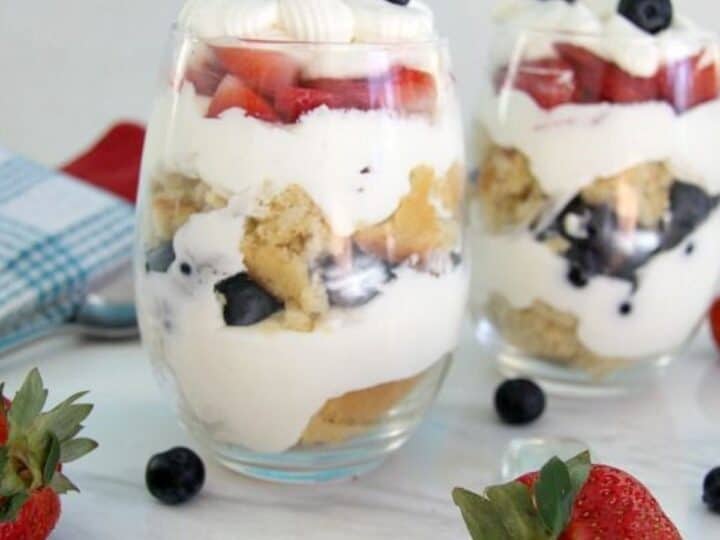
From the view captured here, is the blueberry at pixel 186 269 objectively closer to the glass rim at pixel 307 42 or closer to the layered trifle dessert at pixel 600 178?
the glass rim at pixel 307 42

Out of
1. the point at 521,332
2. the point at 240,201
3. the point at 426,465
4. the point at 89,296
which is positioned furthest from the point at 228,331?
the point at 89,296

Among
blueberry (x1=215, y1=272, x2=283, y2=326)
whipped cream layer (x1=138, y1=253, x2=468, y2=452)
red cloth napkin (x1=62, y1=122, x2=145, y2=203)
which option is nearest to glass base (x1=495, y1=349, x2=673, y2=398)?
whipped cream layer (x1=138, y1=253, x2=468, y2=452)

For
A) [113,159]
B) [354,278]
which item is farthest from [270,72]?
[113,159]

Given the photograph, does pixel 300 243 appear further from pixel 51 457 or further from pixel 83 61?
pixel 83 61

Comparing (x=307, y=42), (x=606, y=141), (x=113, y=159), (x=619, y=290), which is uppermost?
(x=307, y=42)

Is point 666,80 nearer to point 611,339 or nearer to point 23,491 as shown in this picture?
point 611,339

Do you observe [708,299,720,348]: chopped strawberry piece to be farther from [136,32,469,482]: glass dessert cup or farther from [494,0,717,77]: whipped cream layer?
[136,32,469,482]: glass dessert cup
